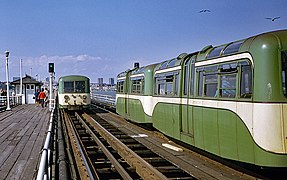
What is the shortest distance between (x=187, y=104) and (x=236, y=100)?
3.18m

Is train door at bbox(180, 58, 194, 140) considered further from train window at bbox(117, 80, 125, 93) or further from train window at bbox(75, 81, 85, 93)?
train window at bbox(75, 81, 85, 93)

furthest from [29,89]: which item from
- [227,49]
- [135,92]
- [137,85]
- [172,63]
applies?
[227,49]

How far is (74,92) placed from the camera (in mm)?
30703

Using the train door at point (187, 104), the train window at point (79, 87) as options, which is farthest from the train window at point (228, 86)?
the train window at point (79, 87)

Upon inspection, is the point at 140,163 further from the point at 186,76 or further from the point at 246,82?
the point at 246,82

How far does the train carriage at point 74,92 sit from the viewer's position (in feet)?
99.9

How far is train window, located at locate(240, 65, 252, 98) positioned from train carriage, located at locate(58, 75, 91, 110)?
2291cm

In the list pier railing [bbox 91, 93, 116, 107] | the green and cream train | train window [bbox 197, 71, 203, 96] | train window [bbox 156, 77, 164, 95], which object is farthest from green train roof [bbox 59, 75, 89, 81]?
train window [bbox 197, 71, 203, 96]

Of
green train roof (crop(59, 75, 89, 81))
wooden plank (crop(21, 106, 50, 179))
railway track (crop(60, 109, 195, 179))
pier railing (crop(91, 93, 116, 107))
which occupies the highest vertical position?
green train roof (crop(59, 75, 89, 81))

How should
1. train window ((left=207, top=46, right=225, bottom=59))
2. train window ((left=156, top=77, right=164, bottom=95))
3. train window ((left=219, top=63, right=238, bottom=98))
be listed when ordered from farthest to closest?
train window ((left=156, top=77, right=164, bottom=95)) → train window ((left=207, top=46, right=225, bottom=59)) → train window ((left=219, top=63, right=238, bottom=98))

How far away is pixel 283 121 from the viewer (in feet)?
26.0

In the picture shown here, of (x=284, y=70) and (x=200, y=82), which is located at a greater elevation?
(x=284, y=70)

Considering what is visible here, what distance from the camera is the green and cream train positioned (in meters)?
7.97

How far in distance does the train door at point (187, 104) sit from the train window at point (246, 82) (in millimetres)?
2975
